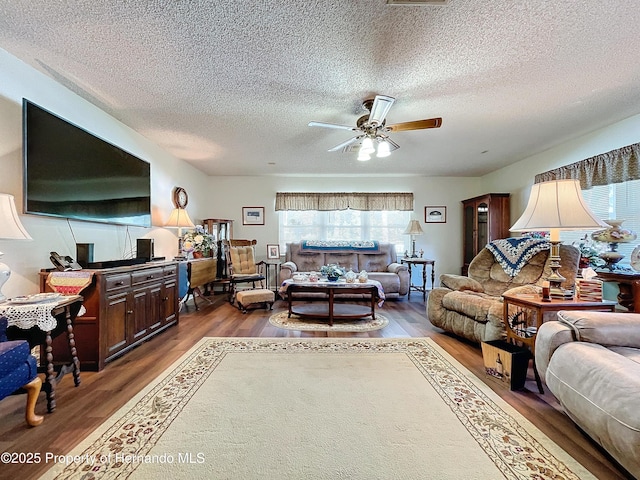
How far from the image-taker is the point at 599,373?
54.1 inches

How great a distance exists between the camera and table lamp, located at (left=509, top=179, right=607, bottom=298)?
1.98m

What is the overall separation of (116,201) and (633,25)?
4.36 meters

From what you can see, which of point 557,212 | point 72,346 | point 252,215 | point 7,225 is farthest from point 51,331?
point 252,215

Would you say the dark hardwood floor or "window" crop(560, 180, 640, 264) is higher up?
"window" crop(560, 180, 640, 264)

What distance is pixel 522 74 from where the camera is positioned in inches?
94.1

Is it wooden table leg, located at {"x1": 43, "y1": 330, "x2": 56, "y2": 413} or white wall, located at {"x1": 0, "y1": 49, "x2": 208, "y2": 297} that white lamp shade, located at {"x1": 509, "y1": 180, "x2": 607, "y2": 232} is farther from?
white wall, located at {"x1": 0, "y1": 49, "x2": 208, "y2": 297}

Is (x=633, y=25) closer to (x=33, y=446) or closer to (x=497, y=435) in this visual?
(x=497, y=435)

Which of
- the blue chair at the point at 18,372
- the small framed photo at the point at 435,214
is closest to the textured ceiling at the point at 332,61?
the blue chair at the point at 18,372

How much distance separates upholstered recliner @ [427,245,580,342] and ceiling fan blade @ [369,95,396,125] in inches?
74.9

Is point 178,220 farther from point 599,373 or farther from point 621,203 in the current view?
point 621,203

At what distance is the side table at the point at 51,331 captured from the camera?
1.77 m

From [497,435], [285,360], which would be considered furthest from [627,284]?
[285,360]

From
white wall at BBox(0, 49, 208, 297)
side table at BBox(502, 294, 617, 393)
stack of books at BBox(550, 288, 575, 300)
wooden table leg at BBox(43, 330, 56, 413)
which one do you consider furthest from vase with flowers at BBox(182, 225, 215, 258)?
stack of books at BBox(550, 288, 575, 300)

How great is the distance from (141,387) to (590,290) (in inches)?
127
